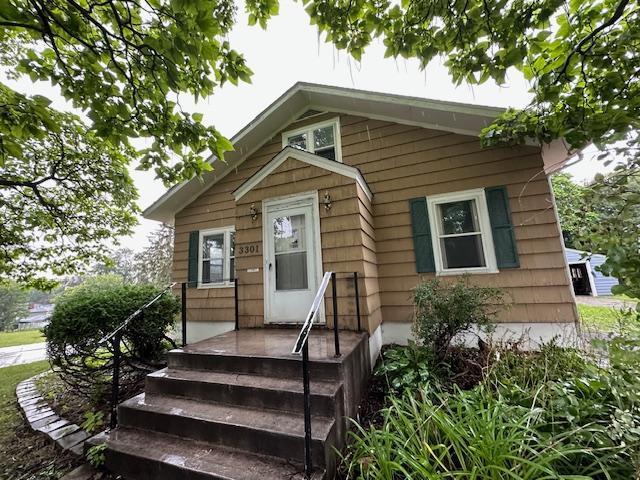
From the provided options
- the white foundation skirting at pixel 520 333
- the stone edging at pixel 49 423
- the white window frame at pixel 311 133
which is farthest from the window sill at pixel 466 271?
the stone edging at pixel 49 423

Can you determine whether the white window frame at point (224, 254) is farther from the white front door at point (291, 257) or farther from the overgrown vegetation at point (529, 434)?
the overgrown vegetation at point (529, 434)

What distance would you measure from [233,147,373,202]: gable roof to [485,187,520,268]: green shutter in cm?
205

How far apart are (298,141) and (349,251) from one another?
11.1 feet

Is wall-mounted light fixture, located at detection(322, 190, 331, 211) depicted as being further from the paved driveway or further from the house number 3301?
the paved driveway

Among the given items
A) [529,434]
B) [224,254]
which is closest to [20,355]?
[224,254]

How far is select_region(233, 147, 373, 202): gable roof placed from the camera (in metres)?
4.10

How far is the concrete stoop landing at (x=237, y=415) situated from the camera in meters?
1.99

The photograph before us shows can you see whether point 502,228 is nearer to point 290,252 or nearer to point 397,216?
point 397,216

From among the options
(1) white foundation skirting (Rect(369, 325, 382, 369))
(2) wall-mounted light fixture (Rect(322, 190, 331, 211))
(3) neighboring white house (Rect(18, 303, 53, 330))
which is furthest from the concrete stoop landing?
(3) neighboring white house (Rect(18, 303, 53, 330))

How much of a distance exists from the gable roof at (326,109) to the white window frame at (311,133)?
0.26m

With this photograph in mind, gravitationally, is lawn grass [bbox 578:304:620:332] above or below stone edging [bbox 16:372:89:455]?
above

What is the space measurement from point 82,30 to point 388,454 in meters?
4.18

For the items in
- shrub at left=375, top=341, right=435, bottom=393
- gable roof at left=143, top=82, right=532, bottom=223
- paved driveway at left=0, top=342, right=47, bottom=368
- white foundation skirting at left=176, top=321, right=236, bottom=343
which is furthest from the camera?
paved driveway at left=0, top=342, right=47, bottom=368

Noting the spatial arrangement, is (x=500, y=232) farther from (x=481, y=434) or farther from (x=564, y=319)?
(x=481, y=434)
